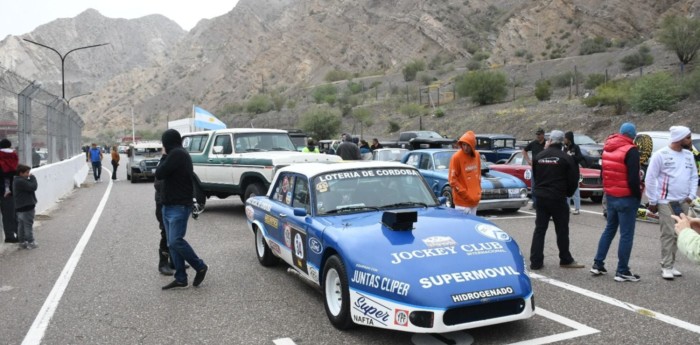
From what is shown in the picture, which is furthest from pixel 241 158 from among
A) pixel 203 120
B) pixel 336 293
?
pixel 203 120

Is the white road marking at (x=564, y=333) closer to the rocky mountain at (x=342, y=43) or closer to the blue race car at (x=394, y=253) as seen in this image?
the blue race car at (x=394, y=253)

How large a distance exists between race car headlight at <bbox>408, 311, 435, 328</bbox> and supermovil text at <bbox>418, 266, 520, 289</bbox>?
0.21 m

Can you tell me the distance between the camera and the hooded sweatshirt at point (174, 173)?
21.1ft

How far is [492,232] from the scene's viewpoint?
540 centimetres

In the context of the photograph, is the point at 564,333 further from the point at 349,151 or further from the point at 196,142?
the point at 196,142

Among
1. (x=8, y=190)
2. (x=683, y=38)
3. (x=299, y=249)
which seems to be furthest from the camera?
(x=683, y=38)

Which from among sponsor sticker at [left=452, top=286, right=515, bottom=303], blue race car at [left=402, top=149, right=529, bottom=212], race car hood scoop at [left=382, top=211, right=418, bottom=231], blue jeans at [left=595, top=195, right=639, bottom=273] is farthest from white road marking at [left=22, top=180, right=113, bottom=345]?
blue race car at [left=402, top=149, right=529, bottom=212]

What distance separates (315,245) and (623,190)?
3524 millimetres

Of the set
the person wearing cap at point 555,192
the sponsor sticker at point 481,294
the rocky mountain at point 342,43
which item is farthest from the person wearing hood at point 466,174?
the rocky mountain at point 342,43

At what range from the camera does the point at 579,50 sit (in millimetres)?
65125

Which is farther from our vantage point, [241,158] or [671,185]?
[241,158]

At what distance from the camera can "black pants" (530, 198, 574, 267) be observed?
7199 mm

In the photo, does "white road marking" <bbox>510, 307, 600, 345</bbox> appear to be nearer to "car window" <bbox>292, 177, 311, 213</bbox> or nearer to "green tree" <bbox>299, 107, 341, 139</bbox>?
"car window" <bbox>292, 177, 311, 213</bbox>

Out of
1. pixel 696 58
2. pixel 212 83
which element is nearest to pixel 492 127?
pixel 696 58
